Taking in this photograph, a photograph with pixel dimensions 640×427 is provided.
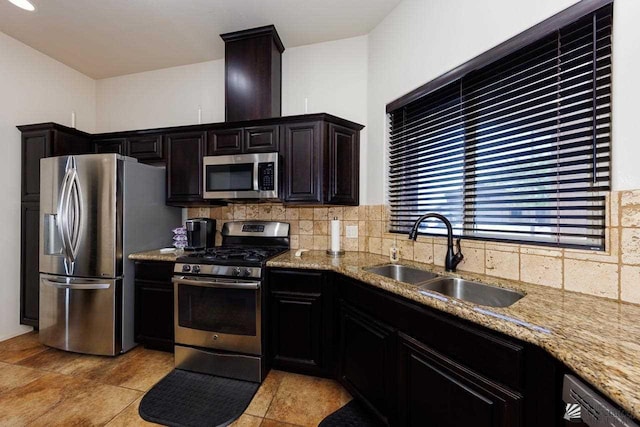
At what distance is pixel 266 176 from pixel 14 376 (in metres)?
2.43

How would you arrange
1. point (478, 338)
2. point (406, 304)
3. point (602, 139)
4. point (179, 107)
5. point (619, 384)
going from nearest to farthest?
point (619, 384), point (478, 338), point (602, 139), point (406, 304), point (179, 107)

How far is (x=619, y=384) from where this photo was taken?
1.87ft

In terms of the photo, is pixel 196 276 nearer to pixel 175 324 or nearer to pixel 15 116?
pixel 175 324

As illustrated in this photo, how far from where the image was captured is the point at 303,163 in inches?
90.5

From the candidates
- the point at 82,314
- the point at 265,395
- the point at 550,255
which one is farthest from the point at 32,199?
the point at 550,255

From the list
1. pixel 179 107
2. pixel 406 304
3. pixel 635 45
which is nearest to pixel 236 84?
pixel 179 107

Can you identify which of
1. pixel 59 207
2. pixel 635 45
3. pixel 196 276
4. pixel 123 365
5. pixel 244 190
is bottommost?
pixel 123 365

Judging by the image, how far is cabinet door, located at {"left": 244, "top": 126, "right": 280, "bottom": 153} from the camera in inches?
92.3

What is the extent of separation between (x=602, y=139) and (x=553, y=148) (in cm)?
18

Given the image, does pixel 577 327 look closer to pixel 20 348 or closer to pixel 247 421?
pixel 247 421

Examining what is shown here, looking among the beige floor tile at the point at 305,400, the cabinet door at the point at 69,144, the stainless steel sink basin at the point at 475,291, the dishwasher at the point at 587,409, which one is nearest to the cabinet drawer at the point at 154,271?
the beige floor tile at the point at 305,400

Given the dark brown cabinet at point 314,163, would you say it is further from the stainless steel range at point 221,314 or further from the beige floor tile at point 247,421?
the beige floor tile at point 247,421

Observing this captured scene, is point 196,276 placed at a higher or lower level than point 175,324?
higher

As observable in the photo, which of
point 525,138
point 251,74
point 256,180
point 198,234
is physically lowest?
point 198,234
